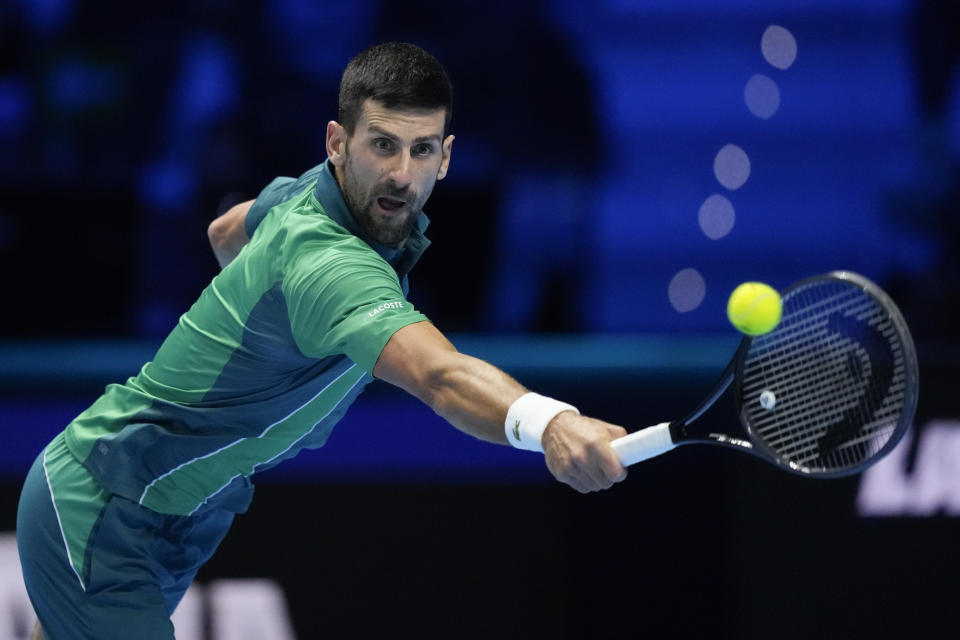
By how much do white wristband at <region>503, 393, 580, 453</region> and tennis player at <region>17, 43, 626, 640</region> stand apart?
0.26m

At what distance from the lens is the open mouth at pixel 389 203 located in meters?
3.47

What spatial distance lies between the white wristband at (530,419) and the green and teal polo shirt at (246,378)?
424 millimetres

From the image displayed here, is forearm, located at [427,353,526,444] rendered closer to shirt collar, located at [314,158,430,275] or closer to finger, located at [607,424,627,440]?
finger, located at [607,424,627,440]

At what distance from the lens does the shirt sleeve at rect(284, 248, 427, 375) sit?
300cm

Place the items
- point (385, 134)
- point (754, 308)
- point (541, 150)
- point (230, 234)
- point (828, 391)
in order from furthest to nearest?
point (541, 150) < point (230, 234) < point (828, 391) < point (385, 134) < point (754, 308)

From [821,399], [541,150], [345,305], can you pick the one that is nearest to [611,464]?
[345,305]

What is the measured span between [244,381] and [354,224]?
486 millimetres

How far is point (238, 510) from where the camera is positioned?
4.02 meters

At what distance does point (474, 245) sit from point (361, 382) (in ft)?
8.28

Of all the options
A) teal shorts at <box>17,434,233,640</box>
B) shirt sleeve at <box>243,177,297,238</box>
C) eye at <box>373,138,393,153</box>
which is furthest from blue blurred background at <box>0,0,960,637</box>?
eye at <box>373,138,393,153</box>

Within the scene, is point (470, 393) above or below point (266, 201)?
below

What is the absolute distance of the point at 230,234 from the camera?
4309 millimetres

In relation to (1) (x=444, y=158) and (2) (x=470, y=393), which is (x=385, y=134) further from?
(2) (x=470, y=393)

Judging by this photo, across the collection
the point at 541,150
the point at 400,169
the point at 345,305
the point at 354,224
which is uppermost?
the point at 541,150
